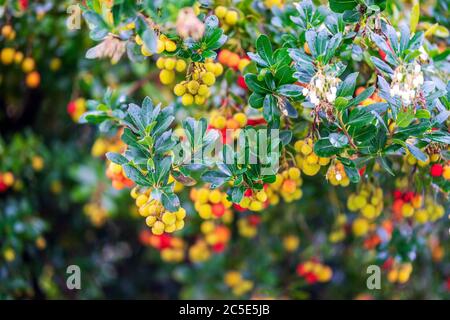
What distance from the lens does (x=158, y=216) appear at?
1214mm

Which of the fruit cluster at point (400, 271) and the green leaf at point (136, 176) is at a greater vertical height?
the green leaf at point (136, 176)

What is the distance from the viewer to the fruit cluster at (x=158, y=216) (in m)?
1.19

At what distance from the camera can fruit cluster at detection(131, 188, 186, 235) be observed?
1.19 metres

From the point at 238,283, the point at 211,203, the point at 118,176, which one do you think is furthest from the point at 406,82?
the point at 238,283

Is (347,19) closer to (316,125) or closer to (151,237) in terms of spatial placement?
(316,125)

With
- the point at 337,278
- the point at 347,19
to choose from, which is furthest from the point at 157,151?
the point at 337,278

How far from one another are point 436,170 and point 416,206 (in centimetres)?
19

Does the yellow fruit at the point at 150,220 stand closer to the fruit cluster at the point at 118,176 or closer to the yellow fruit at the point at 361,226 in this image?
the fruit cluster at the point at 118,176

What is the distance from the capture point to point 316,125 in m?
1.30

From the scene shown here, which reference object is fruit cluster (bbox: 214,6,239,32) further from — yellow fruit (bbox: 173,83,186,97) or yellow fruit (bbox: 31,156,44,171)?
yellow fruit (bbox: 31,156,44,171)

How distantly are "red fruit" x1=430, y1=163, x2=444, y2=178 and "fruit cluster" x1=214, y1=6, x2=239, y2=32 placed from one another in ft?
2.00

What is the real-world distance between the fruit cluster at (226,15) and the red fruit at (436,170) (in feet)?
2.00

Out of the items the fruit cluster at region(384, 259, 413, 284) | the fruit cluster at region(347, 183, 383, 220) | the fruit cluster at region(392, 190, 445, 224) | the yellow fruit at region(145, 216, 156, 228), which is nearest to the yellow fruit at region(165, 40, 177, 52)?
the yellow fruit at region(145, 216, 156, 228)

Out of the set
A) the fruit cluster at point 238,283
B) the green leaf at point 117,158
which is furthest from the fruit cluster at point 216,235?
the green leaf at point 117,158
